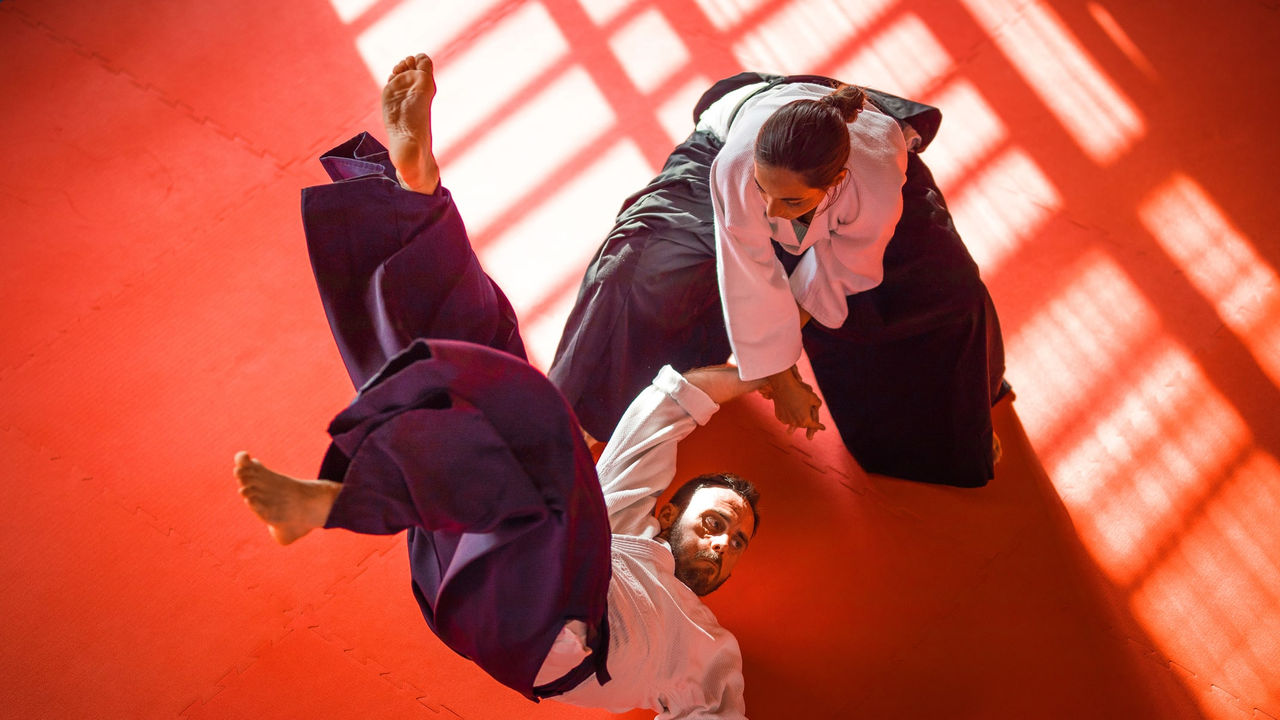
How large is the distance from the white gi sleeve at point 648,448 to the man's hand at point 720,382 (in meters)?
0.11

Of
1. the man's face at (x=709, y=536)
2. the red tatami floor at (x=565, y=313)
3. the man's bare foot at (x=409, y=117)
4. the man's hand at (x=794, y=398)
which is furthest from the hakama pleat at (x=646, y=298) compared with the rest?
the man's bare foot at (x=409, y=117)

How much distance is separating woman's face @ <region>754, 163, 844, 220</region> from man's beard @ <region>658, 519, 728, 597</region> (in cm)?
87

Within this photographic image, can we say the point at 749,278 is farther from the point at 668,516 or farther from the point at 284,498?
the point at 284,498

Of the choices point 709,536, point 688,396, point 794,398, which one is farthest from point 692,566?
point 794,398

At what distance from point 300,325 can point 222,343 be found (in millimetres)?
274

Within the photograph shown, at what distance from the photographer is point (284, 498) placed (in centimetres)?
134

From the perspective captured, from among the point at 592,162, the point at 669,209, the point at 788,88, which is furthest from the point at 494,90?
the point at 788,88

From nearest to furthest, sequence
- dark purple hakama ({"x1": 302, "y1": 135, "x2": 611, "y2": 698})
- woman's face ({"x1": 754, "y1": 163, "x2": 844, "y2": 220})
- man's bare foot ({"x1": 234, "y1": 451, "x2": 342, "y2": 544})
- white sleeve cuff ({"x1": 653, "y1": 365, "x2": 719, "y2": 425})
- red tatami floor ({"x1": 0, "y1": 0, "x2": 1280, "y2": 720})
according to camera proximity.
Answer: man's bare foot ({"x1": 234, "y1": 451, "x2": 342, "y2": 544}), dark purple hakama ({"x1": 302, "y1": 135, "x2": 611, "y2": 698}), woman's face ({"x1": 754, "y1": 163, "x2": 844, "y2": 220}), white sleeve cuff ({"x1": 653, "y1": 365, "x2": 719, "y2": 425}), red tatami floor ({"x1": 0, "y1": 0, "x2": 1280, "y2": 720})

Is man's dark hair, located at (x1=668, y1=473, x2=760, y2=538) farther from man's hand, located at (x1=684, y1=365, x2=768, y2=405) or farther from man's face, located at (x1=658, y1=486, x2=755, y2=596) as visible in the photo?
man's hand, located at (x1=684, y1=365, x2=768, y2=405)

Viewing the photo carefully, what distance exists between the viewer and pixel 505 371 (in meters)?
1.52

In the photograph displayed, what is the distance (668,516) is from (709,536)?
0.47ft

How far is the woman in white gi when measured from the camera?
6.70ft

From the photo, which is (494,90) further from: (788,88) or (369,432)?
(369,432)

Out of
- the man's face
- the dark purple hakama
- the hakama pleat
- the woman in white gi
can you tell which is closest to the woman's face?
the woman in white gi
